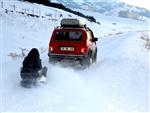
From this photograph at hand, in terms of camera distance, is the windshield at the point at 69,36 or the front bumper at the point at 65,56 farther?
the windshield at the point at 69,36

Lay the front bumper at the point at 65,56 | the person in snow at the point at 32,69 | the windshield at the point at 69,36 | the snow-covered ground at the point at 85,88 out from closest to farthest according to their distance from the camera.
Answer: the snow-covered ground at the point at 85,88 < the person in snow at the point at 32,69 < the front bumper at the point at 65,56 < the windshield at the point at 69,36

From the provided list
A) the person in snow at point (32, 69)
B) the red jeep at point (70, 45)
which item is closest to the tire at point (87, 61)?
the red jeep at point (70, 45)

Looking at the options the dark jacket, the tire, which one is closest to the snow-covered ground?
the tire

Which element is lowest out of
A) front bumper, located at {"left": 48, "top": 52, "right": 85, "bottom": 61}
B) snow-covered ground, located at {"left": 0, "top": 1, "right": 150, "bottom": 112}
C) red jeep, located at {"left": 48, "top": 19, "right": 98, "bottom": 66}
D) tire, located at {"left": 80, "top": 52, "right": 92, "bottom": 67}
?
snow-covered ground, located at {"left": 0, "top": 1, "right": 150, "bottom": 112}

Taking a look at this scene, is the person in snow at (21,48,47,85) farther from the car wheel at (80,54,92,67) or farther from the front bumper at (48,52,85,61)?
the car wheel at (80,54,92,67)

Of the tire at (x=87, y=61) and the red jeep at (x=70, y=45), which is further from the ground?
the red jeep at (x=70, y=45)

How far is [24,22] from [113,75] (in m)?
23.5

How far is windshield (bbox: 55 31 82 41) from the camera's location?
1748cm

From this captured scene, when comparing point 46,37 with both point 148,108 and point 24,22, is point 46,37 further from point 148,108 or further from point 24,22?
point 148,108

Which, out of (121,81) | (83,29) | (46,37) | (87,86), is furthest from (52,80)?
(46,37)

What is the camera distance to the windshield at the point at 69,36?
1748 centimetres

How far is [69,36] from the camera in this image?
17547 mm

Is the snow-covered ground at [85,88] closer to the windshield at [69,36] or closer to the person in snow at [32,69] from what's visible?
the person in snow at [32,69]

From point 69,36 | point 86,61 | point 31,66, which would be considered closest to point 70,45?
point 69,36
